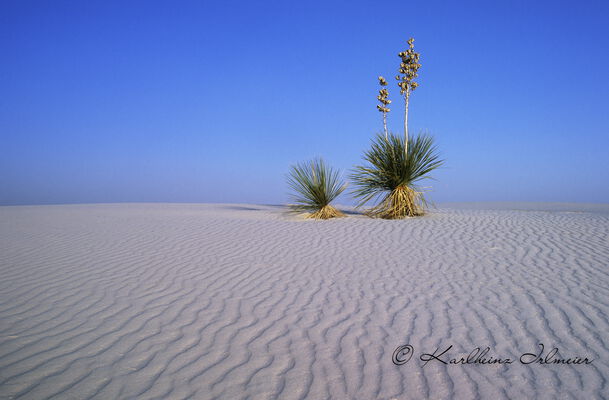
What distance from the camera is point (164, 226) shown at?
34.5 ft

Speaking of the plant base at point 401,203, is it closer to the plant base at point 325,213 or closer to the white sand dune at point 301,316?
the plant base at point 325,213

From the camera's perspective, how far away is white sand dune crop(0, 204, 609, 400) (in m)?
2.95

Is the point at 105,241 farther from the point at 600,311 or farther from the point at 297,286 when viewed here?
the point at 600,311

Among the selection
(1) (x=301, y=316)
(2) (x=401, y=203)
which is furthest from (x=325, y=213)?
(1) (x=301, y=316)

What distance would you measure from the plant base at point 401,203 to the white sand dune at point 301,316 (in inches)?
109

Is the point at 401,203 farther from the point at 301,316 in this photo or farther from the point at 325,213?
the point at 301,316

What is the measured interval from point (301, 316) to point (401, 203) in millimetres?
7502

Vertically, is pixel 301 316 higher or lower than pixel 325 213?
lower

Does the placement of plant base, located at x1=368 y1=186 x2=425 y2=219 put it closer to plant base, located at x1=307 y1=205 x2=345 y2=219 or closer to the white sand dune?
plant base, located at x1=307 y1=205 x2=345 y2=219

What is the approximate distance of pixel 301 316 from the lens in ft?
13.8

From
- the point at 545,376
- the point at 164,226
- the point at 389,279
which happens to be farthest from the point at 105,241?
the point at 545,376

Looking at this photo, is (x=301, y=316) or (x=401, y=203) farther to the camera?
(x=401, y=203)

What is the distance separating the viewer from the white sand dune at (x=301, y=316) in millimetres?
2949

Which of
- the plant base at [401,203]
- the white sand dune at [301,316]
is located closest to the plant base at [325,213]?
the plant base at [401,203]
